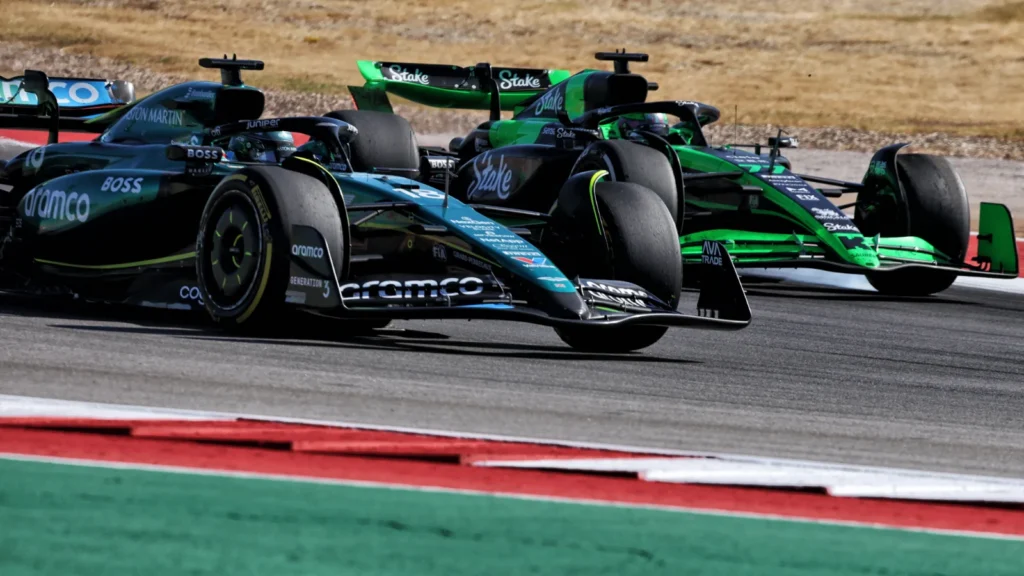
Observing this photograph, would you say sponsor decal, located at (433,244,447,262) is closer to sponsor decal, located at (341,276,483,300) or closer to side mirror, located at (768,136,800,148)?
sponsor decal, located at (341,276,483,300)

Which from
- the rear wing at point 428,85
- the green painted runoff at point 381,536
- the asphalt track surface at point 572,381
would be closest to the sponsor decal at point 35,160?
the asphalt track surface at point 572,381

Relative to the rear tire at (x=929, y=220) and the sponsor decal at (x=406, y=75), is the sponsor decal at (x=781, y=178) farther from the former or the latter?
the sponsor decal at (x=406, y=75)

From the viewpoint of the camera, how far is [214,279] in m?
8.23

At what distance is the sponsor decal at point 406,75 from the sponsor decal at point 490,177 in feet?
4.57

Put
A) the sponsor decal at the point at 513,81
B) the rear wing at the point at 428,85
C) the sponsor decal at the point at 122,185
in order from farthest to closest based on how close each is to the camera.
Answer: the sponsor decal at the point at 513,81
the rear wing at the point at 428,85
the sponsor decal at the point at 122,185

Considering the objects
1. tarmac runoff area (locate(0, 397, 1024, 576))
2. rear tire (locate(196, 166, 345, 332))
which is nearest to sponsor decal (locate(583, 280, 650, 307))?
rear tire (locate(196, 166, 345, 332))

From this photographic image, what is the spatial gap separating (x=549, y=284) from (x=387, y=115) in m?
3.69

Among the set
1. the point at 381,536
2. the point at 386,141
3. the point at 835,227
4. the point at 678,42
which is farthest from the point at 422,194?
the point at 678,42

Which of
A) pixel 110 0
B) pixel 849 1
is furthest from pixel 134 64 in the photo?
pixel 849 1

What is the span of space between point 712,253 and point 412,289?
65.2 inches

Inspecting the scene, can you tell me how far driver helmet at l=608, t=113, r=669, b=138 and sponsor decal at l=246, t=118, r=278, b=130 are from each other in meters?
4.33

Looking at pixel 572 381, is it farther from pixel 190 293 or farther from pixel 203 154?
pixel 203 154

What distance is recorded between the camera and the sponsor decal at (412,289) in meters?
7.77

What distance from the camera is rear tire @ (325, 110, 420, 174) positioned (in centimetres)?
1076
